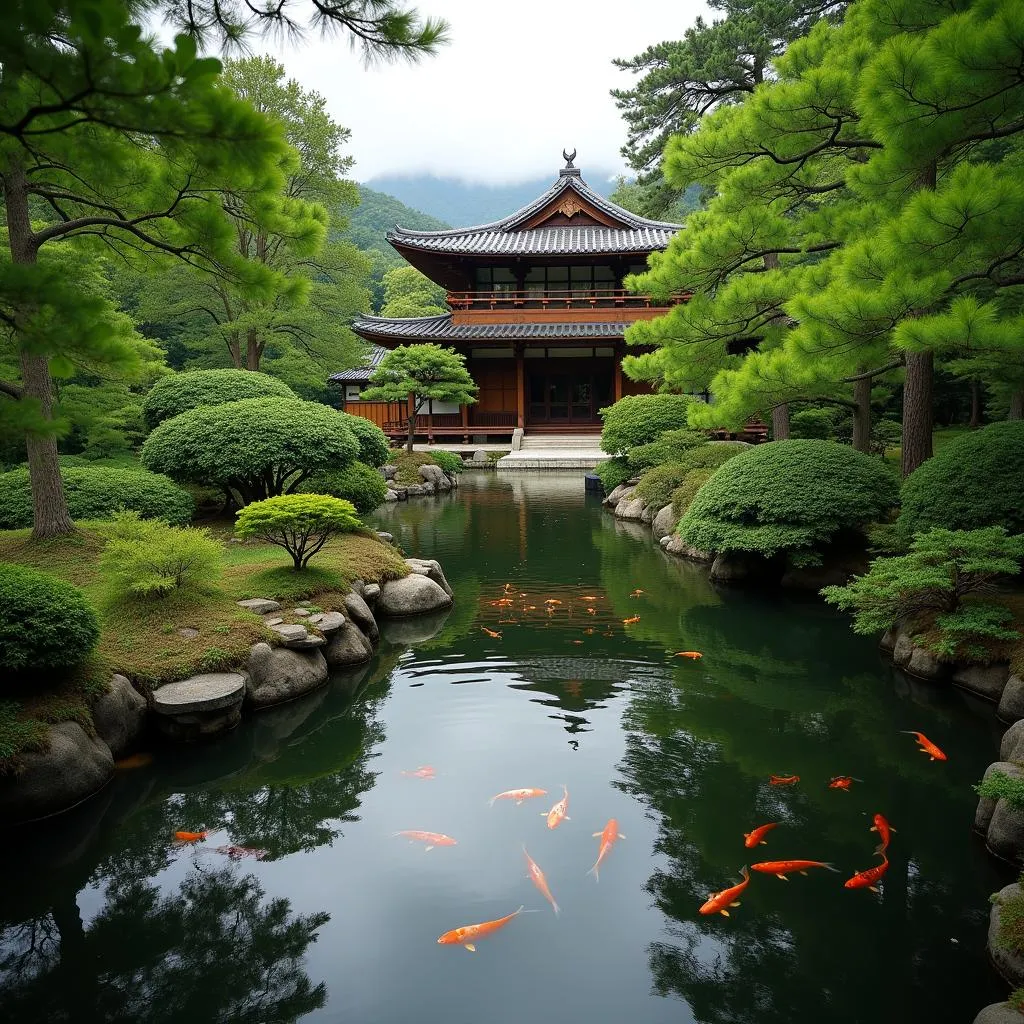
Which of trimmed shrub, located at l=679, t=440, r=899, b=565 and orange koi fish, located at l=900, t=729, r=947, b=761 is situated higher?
trimmed shrub, located at l=679, t=440, r=899, b=565

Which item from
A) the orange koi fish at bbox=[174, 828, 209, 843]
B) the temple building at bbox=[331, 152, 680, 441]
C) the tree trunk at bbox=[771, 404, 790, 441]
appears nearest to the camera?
the orange koi fish at bbox=[174, 828, 209, 843]

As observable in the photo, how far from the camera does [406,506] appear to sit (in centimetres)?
1698

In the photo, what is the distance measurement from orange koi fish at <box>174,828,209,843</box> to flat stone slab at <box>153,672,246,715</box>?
1.05 meters

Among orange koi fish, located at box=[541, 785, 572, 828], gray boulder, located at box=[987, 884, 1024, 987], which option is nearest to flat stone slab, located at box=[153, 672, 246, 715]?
orange koi fish, located at box=[541, 785, 572, 828]

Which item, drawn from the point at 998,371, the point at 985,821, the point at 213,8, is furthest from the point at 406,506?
the point at 985,821

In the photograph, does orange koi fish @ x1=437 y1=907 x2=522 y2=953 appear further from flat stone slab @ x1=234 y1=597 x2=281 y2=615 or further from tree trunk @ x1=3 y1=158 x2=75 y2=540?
tree trunk @ x1=3 y1=158 x2=75 y2=540

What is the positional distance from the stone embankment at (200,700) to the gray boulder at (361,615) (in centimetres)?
1

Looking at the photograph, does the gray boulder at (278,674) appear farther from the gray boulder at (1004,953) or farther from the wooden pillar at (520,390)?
the wooden pillar at (520,390)

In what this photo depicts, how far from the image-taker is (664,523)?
1275cm

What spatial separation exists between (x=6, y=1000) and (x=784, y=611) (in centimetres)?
748

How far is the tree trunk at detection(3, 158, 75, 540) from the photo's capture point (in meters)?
6.97

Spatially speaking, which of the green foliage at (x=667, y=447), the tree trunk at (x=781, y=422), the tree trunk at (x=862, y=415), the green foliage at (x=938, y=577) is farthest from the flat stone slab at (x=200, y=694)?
the green foliage at (x=667, y=447)

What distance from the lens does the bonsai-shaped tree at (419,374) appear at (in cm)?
2103

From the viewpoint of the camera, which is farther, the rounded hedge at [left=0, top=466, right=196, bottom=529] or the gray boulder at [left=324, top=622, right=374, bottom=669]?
the rounded hedge at [left=0, top=466, right=196, bottom=529]
